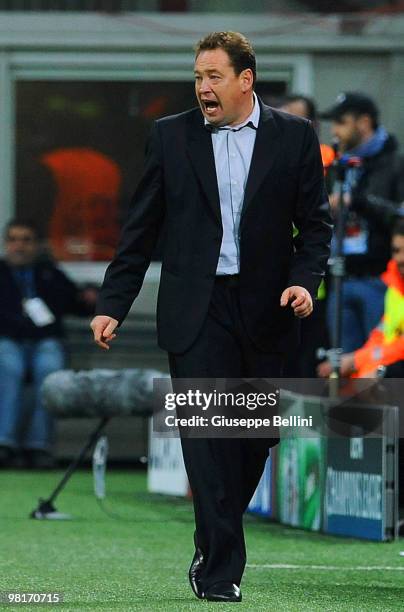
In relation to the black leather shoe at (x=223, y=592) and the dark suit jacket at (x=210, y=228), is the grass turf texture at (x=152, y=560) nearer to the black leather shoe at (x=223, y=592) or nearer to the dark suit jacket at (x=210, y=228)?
the black leather shoe at (x=223, y=592)

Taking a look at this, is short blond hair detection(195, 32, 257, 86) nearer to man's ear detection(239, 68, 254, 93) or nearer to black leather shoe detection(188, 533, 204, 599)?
man's ear detection(239, 68, 254, 93)

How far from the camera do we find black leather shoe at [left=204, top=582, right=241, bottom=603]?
5.36 meters

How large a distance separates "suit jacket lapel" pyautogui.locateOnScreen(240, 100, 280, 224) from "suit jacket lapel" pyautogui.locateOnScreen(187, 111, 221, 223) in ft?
0.33

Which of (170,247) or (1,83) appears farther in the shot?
(1,83)

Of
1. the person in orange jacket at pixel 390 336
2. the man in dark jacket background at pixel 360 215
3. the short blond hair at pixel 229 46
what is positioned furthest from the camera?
the man in dark jacket background at pixel 360 215

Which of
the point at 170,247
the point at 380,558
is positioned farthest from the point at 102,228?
the point at 170,247

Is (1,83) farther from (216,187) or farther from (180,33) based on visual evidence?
(216,187)

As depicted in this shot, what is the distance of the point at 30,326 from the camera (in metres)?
11.8

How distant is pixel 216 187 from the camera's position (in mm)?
5480

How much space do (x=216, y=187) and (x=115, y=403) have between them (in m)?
3.73

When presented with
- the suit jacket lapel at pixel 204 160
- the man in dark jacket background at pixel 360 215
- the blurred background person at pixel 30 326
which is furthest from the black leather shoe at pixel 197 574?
the blurred background person at pixel 30 326

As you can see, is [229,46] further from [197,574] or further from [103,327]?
[197,574]

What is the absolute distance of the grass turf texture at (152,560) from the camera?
5547 millimetres

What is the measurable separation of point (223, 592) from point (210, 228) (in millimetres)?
1153
